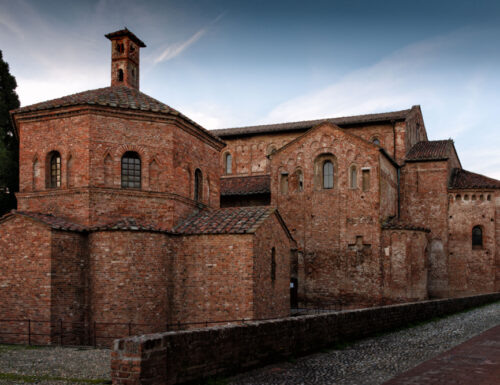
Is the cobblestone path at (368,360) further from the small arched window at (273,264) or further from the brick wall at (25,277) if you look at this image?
the brick wall at (25,277)

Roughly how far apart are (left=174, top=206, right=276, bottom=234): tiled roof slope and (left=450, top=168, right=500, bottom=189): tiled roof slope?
1645cm

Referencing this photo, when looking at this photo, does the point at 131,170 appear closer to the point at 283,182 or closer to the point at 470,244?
the point at 283,182

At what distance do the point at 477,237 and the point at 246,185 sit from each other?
46.4 ft

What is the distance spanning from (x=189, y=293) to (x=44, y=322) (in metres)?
4.60

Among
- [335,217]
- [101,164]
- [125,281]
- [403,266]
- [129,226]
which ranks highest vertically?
[101,164]

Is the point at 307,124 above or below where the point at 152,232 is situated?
above

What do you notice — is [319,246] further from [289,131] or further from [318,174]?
[289,131]

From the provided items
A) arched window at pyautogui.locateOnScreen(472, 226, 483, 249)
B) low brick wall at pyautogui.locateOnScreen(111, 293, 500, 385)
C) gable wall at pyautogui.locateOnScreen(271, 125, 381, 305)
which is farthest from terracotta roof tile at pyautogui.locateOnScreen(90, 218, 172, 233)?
arched window at pyautogui.locateOnScreen(472, 226, 483, 249)

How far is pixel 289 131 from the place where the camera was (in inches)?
1291

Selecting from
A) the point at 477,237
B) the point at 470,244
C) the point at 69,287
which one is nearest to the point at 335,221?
the point at 470,244

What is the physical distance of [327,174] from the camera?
87.2 feet

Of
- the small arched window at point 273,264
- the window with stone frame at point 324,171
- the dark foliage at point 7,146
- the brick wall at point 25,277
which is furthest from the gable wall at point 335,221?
the brick wall at point 25,277

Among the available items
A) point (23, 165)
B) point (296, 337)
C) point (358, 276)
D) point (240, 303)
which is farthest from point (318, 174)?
point (296, 337)

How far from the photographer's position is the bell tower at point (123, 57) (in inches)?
819
